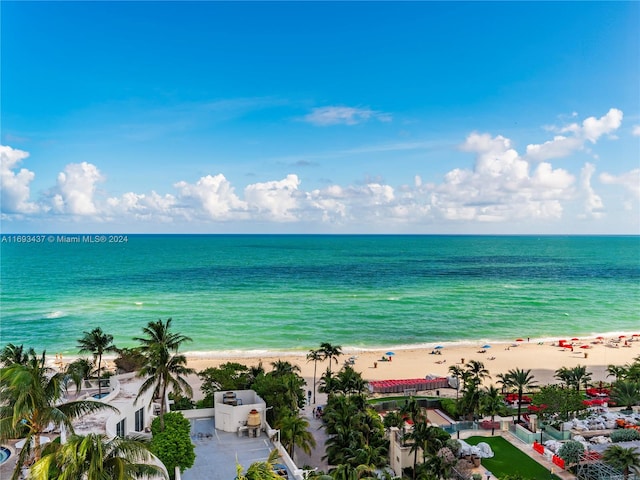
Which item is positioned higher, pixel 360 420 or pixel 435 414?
pixel 360 420

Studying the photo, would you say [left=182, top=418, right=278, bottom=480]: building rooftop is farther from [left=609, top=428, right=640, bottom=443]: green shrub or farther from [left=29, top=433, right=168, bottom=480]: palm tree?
[left=609, top=428, right=640, bottom=443]: green shrub

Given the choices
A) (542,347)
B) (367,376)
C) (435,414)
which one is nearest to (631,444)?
(435,414)

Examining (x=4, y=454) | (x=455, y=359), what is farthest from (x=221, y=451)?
(x=455, y=359)

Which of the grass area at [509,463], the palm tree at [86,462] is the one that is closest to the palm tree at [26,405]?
the palm tree at [86,462]

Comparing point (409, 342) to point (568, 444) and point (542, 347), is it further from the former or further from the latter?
point (568, 444)

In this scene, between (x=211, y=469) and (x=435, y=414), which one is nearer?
(x=211, y=469)

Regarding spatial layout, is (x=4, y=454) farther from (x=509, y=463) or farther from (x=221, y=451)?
(x=509, y=463)

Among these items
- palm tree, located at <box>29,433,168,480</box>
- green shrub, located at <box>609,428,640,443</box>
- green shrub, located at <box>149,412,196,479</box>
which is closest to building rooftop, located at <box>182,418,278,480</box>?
green shrub, located at <box>149,412,196,479</box>
